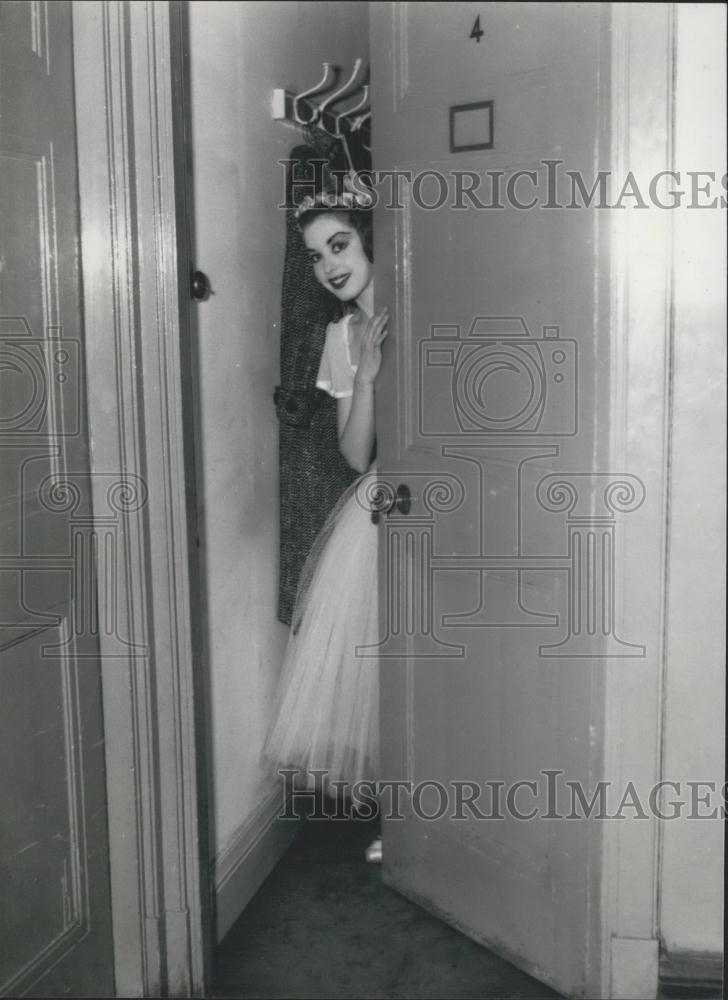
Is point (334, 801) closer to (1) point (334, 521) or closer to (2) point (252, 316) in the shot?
(1) point (334, 521)

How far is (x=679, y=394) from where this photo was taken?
189 centimetres

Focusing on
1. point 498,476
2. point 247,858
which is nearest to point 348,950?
point 247,858

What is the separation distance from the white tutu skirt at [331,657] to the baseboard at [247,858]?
15cm

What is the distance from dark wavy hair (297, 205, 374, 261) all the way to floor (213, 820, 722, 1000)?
5.19ft

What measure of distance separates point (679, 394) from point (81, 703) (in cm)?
125

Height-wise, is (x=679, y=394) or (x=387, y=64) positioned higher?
(x=387, y=64)

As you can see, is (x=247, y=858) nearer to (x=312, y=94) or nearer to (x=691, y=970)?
(x=691, y=970)

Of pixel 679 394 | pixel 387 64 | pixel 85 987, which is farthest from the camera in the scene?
pixel 387 64

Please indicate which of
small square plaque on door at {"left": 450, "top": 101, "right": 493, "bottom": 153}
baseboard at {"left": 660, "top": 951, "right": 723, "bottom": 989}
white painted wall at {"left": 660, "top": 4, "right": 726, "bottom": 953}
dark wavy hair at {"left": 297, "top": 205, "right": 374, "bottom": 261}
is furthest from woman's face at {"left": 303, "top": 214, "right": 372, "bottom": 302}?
baseboard at {"left": 660, "top": 951, "right": 723, "bottom": 989}

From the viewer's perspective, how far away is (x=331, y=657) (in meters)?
2.63

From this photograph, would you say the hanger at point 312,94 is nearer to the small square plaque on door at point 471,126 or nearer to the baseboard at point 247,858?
the small square plaque on door at point 471,126

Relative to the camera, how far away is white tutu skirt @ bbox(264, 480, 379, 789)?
2.62 meters

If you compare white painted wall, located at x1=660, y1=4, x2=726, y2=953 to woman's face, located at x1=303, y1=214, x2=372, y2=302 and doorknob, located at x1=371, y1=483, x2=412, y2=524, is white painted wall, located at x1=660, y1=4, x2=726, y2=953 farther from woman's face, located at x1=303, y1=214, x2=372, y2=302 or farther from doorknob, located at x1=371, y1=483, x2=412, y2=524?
woman's face, located at x1=303, y1=214, x2=372, y2=302

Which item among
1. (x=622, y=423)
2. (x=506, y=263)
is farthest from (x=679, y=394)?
(x=506, y=263)
